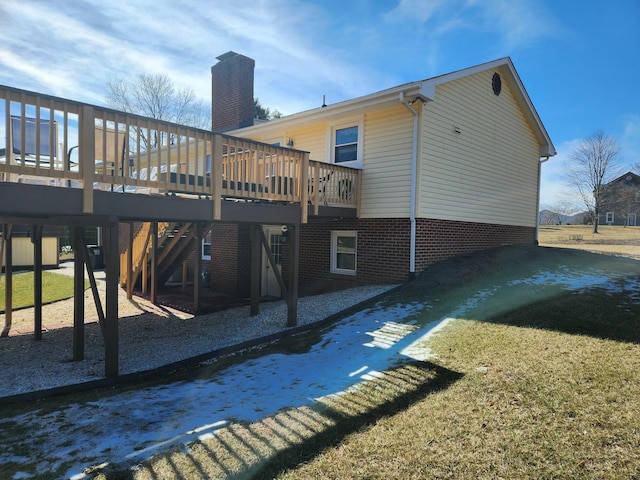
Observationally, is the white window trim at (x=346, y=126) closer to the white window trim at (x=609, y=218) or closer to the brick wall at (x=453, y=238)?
the brick wall at (x=453, y=238)

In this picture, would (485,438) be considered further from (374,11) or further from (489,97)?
(489,97)

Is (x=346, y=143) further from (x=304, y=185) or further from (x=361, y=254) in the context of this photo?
(x=304, y=185)

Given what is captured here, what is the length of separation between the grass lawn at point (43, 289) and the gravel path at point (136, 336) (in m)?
0.94

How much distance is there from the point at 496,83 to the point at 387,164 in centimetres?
→ 537

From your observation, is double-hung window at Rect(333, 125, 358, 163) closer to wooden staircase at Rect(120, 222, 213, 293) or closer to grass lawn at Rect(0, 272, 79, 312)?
wooden staircase at Rect(120, 222, 213, 293)

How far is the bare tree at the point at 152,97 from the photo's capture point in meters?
30.3

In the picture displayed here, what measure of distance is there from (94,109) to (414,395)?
16.8ft

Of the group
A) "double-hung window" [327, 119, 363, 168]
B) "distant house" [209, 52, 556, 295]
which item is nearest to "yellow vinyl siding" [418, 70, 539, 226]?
"distant house" [209, 52, 556, 295]

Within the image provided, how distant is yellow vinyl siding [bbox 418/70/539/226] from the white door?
509 centimetres

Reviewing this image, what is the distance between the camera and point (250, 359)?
6.22m

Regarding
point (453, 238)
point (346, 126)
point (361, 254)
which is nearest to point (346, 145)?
point (346, 126)

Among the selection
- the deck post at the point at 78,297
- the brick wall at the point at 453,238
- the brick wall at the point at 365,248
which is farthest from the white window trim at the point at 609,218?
the deck post at the point at 78,297

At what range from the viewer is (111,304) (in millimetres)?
5473

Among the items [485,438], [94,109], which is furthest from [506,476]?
[94,109]
